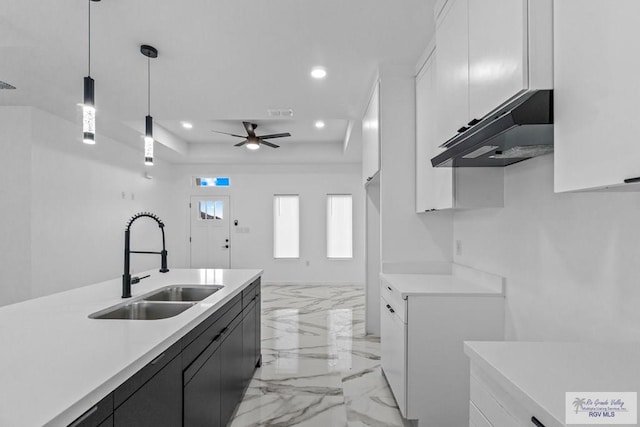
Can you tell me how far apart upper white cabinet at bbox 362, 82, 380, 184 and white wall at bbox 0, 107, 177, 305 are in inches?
158

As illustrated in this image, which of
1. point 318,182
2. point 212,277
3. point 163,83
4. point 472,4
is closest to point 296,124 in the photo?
point 318,182

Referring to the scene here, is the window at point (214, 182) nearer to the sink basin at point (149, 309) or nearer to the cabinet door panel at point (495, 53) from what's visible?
the sink basin at point (149, 309)

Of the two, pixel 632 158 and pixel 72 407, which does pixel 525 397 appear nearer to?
pixel 632 158

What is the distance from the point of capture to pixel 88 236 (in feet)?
16.1

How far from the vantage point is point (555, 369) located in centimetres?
101

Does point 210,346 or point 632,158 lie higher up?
point 632,158

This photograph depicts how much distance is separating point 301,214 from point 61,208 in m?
4.30

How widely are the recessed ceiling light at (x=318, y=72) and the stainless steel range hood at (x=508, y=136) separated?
1.61 m

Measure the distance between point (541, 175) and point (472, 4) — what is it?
0.93m

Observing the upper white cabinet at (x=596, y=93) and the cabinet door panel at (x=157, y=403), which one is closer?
the upper white cabinet at (x=596, y=93)

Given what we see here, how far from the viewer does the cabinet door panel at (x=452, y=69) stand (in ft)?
5.48

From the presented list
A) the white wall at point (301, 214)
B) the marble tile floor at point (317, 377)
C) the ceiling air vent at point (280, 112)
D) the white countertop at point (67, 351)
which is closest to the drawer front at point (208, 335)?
the white countertop at point (67, 351)

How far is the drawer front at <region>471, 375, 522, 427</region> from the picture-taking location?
993 mm

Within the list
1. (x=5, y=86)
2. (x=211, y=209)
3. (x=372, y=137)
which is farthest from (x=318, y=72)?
(x=211, y=209)
